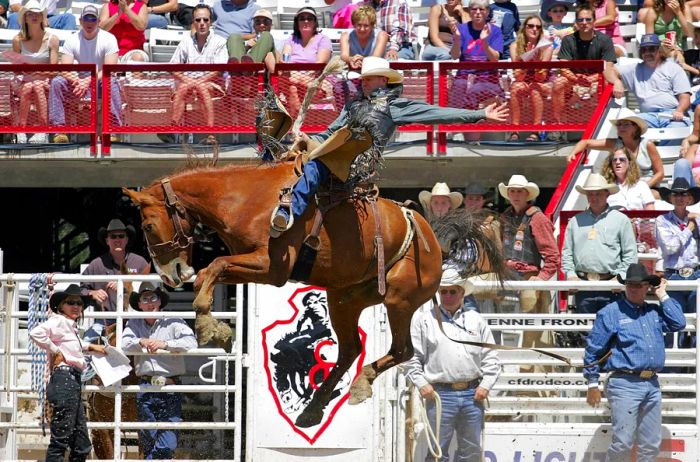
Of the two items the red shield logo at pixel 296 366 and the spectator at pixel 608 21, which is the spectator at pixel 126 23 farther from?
the red shield logo at pixel 296 366

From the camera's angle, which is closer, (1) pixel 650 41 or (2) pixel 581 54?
(1) pixel 650 41

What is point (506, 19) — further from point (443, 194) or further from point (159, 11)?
point (159, 11)

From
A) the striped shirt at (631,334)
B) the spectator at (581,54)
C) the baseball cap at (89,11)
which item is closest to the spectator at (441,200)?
the spectator at (581,54)

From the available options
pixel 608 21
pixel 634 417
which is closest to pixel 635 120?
pixel 608 21

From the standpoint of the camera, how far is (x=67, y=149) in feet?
45.5

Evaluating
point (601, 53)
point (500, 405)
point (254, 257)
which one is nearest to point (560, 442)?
point (500, 405)

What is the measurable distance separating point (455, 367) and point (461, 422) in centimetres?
A: 41

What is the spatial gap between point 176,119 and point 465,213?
450 cm

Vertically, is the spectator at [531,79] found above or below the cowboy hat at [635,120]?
above

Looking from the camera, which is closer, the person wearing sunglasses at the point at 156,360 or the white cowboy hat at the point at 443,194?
the person wearing sunglasses at the point at 156,360

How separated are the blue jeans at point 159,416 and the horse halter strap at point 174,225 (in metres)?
2.50

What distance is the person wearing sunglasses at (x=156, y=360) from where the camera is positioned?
10.3m

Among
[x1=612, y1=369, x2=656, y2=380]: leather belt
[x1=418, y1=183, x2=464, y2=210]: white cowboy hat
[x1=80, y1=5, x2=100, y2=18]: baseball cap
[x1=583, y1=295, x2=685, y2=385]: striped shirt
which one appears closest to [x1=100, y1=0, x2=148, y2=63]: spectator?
[x1=80, y1=5, x2=100, y2=18]: baseball cap

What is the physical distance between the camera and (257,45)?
13.7 meters
